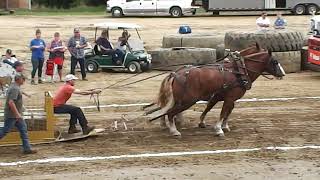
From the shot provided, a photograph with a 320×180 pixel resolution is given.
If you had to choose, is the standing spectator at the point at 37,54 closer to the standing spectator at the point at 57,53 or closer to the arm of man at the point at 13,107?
the standing spectator at the point at 57,53

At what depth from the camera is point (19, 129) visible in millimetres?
10602

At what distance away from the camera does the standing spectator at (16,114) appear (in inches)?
411

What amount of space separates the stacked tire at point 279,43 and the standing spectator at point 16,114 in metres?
11.2

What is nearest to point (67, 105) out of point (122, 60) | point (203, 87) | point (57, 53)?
point (203, 87)

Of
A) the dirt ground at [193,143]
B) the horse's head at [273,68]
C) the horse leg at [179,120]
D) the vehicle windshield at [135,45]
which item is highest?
the horse's head at [273,68]

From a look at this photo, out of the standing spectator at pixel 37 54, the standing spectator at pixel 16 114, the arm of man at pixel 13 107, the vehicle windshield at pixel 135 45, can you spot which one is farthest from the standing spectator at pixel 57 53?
the arm of man at pixel 13 107

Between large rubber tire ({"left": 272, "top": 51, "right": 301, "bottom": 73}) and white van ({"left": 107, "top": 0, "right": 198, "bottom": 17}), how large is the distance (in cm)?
2435

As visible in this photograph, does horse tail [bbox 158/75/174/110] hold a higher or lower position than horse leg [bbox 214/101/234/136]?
higher

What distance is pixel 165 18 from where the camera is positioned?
145ft

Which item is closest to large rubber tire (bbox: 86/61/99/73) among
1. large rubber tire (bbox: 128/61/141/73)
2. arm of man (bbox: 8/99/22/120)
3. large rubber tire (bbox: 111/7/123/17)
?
large rubber tire (bbox: 128/61/141/73)

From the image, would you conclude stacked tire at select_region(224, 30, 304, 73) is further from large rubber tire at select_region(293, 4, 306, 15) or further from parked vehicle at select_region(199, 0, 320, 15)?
large rubber tire at select_region(293, 4, 306, 15)

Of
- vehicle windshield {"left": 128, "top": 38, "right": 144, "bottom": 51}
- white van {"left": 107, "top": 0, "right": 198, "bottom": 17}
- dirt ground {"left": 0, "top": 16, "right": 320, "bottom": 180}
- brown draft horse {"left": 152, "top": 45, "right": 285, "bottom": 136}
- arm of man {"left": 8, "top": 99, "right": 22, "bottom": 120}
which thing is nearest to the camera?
dirt ground {"left": 0, "top": 16, "right": 320, "bottom": 180}

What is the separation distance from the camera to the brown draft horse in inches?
451

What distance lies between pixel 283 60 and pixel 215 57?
2246mm
